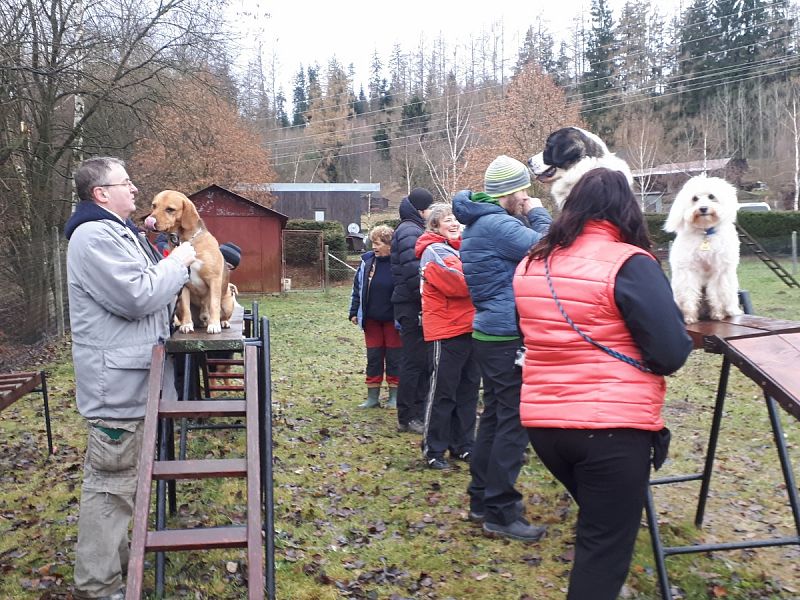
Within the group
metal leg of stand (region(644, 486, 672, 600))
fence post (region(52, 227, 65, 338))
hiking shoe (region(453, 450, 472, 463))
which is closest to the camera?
metal leg of stand (region(644, 486, 672, 600))

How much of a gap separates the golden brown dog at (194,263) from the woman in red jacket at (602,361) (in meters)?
2.12

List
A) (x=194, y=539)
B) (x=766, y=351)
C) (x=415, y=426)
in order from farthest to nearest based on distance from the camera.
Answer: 1. (x=415, y=426)
2. (x=766, y=351)
3. (x=194, y=539)

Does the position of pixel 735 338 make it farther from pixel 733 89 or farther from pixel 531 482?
pixel 733 89

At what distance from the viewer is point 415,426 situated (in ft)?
22.4

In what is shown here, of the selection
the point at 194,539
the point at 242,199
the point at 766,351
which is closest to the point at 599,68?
the point at 242,199

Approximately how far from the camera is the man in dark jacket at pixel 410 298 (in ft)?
21.5

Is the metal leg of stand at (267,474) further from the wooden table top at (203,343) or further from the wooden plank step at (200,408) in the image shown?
the wooden plank step at (200,408)

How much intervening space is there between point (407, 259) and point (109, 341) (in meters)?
3.61

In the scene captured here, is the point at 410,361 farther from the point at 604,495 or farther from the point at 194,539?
the point at 604,495

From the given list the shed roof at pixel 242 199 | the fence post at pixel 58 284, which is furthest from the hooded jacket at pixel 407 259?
the shed roof at pixel 242 199

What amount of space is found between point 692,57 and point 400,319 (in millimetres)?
52417

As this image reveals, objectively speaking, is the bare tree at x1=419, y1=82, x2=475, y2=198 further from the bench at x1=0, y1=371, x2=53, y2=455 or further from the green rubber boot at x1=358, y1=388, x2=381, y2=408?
the bench at x1=0, y1=371, x2=53, y2=455

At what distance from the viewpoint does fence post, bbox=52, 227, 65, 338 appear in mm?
12375

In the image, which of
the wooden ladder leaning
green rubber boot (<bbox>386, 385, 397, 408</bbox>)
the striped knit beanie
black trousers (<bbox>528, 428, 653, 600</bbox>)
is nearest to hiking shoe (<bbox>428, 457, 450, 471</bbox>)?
green rubber boot (<bbox>386, 385, 397, 408</bbox>)
